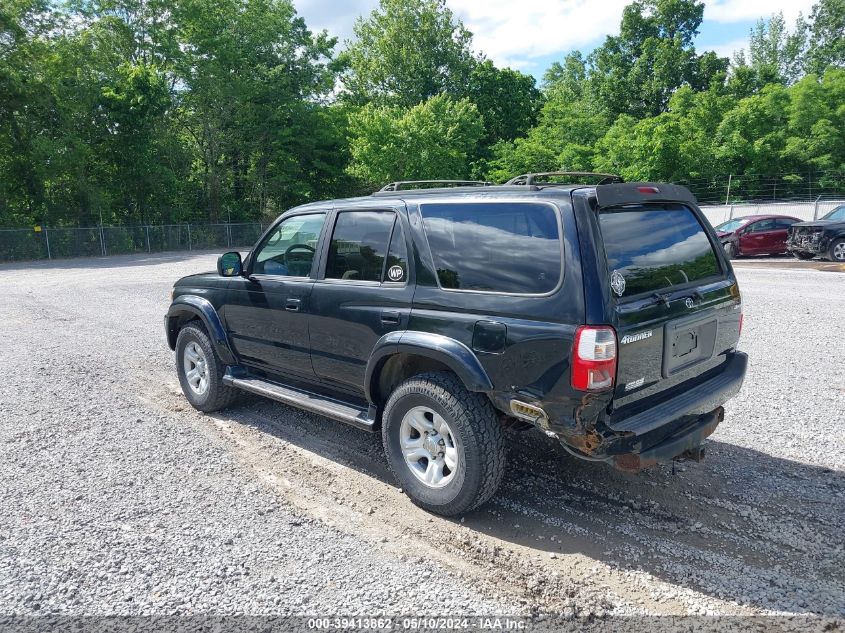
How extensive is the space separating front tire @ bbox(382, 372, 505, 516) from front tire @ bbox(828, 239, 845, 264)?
17.8 m

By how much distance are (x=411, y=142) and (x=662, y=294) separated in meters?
33.4

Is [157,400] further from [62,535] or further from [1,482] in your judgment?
[62,535]

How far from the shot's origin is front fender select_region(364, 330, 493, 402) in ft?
10.9

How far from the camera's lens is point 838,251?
1692cm

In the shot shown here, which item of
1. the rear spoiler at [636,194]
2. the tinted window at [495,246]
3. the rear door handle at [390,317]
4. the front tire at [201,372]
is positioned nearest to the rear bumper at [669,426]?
the tinted window at [495,246]

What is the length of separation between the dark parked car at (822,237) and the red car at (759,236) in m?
1.73

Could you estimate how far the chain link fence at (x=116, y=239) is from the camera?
2819cm

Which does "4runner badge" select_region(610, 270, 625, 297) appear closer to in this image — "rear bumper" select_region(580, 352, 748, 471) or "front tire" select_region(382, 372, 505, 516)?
"rear bumper" select_region(580, 352, 748, 471)

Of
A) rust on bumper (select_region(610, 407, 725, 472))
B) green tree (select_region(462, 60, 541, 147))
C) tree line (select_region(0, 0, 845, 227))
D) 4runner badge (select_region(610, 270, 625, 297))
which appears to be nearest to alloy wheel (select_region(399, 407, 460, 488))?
rust on bumper (select_region(610, 407, 725, 472))

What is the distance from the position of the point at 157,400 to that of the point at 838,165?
3648cm

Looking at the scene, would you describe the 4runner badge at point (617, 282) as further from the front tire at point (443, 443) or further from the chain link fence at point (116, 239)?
the chain link fence at point (116, 239)

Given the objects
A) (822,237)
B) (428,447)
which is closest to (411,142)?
(822,237)

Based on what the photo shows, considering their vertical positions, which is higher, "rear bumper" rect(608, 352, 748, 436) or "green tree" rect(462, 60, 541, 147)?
"green tree" rect(462, 60, 541, 147)

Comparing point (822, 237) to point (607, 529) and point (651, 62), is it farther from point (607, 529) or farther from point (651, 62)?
point (651, 62)
